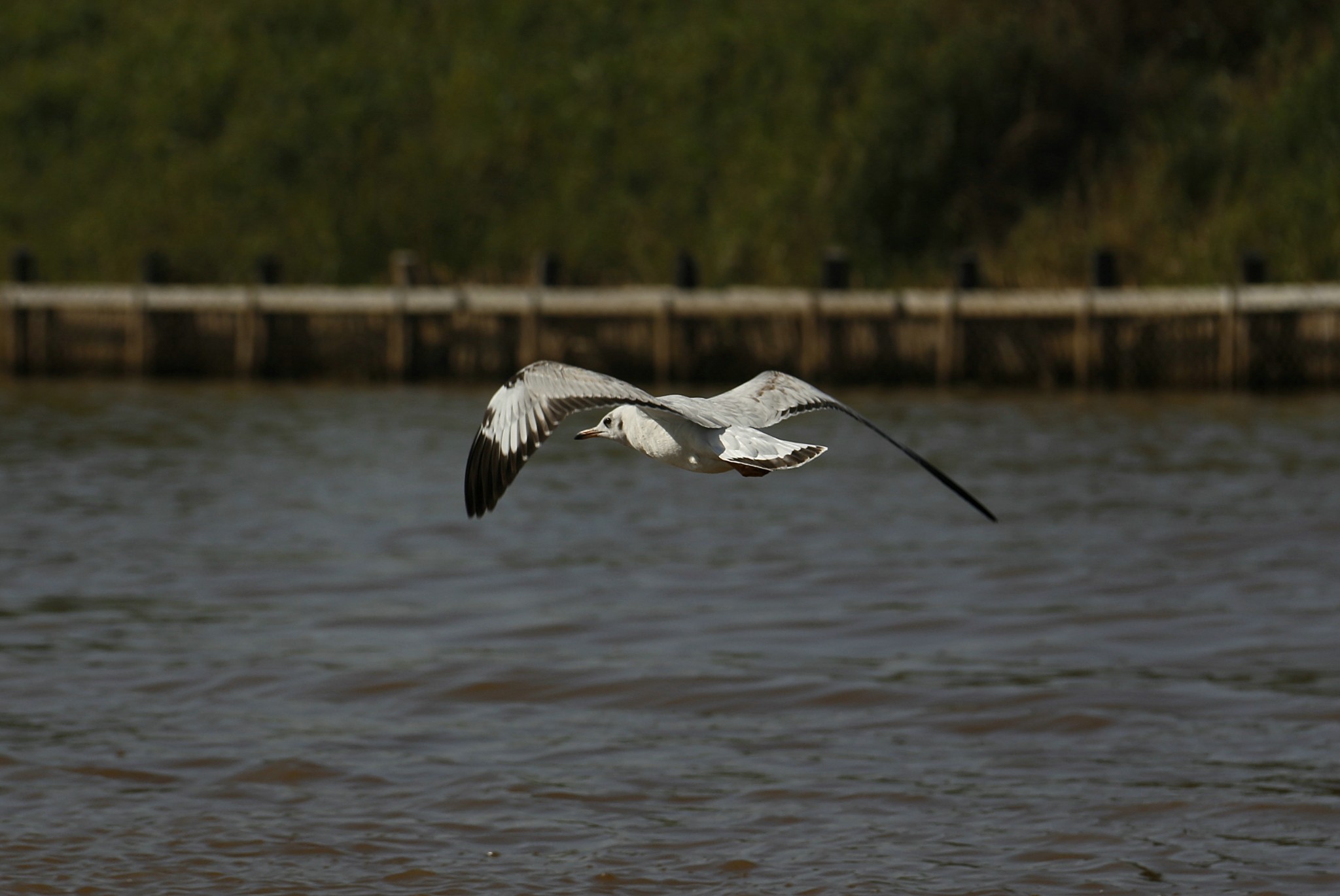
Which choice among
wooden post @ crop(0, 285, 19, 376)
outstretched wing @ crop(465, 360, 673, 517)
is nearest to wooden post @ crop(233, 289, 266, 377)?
wooden post @ crop(0, 285, 19, 376)

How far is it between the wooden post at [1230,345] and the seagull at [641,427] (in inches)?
546

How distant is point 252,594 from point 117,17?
2644cm

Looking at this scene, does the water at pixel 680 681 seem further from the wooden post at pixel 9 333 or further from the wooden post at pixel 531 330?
the wooden post at pixel 9 333

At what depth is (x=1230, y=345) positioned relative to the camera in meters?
20.7

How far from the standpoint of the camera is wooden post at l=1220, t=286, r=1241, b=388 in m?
20.6

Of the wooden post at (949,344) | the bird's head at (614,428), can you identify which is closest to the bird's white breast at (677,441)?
the bird's head at (614,428)

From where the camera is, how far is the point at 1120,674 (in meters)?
8.91

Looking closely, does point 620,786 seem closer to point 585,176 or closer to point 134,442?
point 134,442

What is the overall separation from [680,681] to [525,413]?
2.37 meters

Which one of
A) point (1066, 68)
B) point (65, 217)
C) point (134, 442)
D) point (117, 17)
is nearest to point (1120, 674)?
point (134, 442)

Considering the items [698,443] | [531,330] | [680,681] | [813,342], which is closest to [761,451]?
[698,443]

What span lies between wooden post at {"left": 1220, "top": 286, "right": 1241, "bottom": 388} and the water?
5.15 metres

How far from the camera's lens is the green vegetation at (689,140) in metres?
24.7

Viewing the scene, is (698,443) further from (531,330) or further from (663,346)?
(531,330)
